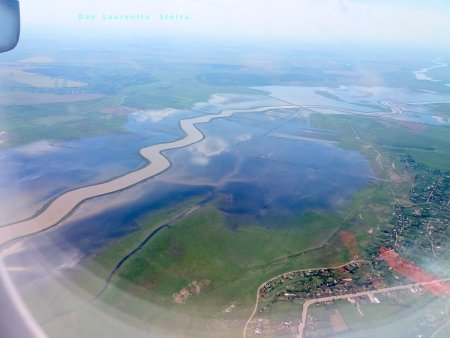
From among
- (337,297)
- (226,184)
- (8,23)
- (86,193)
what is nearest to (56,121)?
(86,193)

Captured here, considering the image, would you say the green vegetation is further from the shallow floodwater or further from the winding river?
the winding river

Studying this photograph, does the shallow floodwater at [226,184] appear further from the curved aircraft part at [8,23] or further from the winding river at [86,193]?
the curved aircraft part at [8,23]

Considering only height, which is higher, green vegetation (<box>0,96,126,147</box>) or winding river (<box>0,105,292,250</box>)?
green vegetation (<box>0,96,126,147</box>)

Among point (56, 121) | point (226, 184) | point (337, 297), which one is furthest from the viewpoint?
point (56, 121)

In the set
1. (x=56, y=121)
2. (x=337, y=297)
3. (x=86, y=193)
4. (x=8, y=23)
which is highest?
(x=8, y=23)

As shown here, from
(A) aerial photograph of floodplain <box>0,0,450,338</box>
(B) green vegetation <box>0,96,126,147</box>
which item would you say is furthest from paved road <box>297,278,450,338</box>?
(B) green vegetation <box>0,96,126,147</box>

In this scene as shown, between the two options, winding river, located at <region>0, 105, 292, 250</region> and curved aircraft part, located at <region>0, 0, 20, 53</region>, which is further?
winding river, located at <region>0, 105, 292, 250</region>

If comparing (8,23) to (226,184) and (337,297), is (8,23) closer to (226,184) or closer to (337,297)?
(337,297)

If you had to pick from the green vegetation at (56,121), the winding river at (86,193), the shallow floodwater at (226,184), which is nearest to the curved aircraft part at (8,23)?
the shallow floodwater at (226,184)
